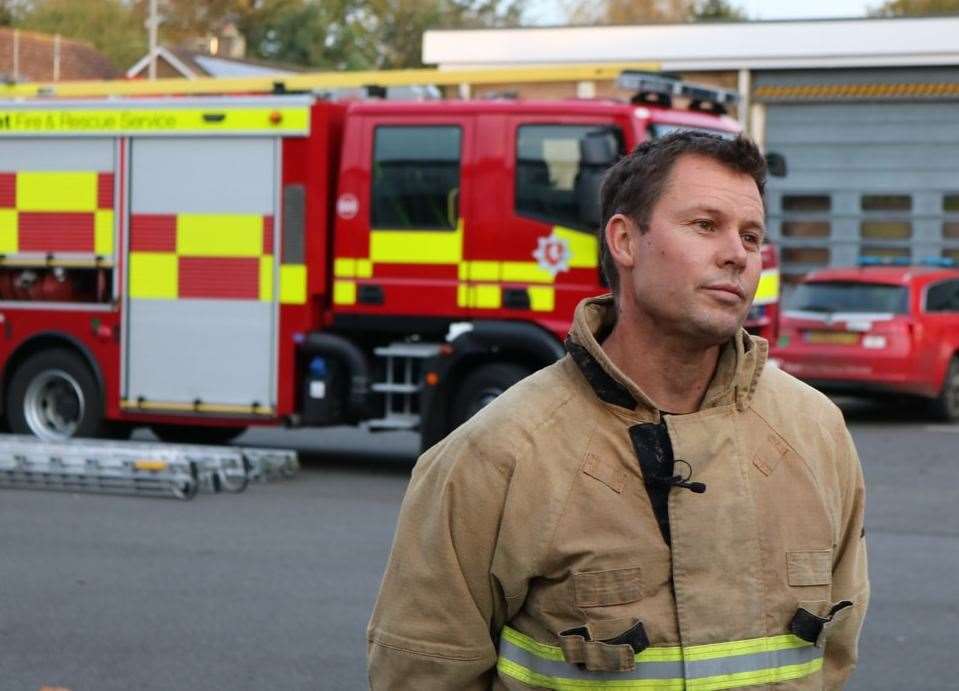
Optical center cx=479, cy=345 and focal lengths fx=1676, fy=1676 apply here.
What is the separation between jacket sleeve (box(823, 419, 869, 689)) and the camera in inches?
102

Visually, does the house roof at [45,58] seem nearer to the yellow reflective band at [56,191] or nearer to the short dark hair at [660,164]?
the yellow reflective band at [56,191]

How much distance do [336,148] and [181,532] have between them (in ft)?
11.8

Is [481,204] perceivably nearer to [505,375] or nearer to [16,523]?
[505,375]

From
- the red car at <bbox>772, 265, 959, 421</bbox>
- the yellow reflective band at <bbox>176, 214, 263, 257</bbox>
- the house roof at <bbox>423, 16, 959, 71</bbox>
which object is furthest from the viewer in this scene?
the house roof at <bbox>423, 16, 959, 71</bbox>

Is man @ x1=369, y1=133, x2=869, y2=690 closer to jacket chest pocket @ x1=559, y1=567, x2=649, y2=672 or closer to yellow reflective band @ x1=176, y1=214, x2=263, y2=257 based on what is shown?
jacket chest pocket @ x1=559, y1=567, x2=649, y2=672

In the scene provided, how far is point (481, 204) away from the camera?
37.5 feet

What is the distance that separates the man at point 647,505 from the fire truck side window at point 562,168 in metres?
8.57

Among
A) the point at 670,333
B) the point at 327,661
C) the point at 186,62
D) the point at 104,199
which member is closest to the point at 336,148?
the point at 104,199

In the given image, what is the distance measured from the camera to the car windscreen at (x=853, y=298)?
15.9 meters

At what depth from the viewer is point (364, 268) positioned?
38.7 ft

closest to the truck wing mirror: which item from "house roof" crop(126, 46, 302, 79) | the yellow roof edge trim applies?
the yellow roof edge trim

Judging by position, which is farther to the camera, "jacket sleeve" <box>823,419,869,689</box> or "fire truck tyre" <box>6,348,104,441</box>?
"fire truck tyre" <box>6,348,104,441</box>

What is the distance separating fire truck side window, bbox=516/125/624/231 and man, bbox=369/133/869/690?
28.1 ft

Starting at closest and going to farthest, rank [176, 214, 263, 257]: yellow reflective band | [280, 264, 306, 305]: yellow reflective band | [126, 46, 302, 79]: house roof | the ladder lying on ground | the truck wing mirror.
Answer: the ladder lying on ground < [280, 264, 306, 305]: yellow reflective band < [176, 214, 263, 257]: yellow reflective band < the truck wing mirror < [126, 46, 302, 79]: house roof
